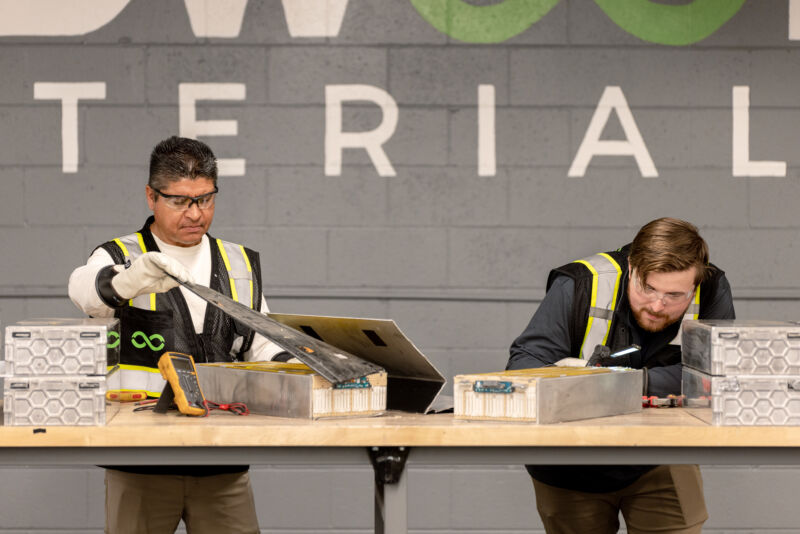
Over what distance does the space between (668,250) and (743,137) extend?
5.24 feet

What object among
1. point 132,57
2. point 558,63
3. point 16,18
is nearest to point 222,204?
point 132,57

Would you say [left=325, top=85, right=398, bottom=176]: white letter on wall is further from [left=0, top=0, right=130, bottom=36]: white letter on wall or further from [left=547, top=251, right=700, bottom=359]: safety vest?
[left=547, top=251, right=700, bottom=359]: safety vest

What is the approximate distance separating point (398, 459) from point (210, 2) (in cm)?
228

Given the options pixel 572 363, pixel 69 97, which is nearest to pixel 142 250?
pixel 572 363

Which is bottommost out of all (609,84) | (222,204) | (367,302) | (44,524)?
(44,524)

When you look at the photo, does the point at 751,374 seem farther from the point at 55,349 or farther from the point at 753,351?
the point at 55,349

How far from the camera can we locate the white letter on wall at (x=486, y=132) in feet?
11.7

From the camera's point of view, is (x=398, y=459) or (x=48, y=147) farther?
(x=48, y=147)

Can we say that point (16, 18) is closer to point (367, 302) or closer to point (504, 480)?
point (367, 302)

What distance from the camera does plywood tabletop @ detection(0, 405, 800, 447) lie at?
1.80 metres

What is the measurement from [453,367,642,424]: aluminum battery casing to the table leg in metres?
0.18

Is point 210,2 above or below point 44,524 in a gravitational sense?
above

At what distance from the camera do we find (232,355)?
8.16 ft

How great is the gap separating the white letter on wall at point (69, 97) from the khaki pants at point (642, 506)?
2222mm
